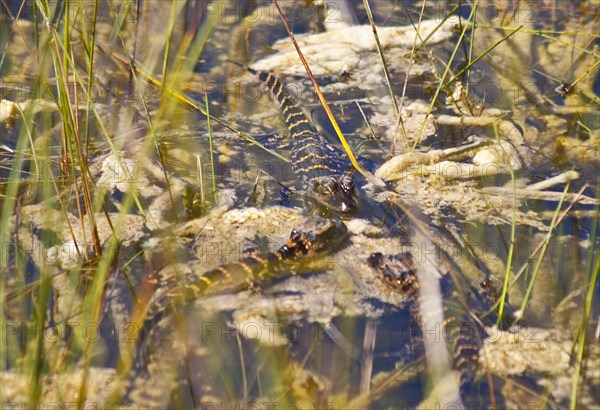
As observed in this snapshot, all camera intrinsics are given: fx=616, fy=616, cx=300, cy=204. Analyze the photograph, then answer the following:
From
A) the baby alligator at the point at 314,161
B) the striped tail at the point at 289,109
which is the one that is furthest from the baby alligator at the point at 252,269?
the striped tail at the point at 289,109

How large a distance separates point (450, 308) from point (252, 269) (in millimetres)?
1071

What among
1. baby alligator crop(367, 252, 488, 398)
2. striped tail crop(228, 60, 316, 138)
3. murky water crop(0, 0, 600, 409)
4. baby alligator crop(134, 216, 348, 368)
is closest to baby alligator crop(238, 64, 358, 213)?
striped tail crop(228, 60, 316, 138)

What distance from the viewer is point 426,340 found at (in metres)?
3.04

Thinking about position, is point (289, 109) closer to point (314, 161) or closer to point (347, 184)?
point (314, 161)

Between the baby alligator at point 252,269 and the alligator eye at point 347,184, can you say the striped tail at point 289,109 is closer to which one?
the alligator eye at point 347,184

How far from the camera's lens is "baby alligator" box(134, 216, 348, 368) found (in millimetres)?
3066

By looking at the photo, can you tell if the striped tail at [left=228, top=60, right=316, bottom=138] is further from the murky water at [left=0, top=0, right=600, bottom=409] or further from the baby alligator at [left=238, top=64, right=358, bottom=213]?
the murky water at [left=0, top=0, right=600, bottom=409]

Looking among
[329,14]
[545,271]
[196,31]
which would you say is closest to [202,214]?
[545,271]

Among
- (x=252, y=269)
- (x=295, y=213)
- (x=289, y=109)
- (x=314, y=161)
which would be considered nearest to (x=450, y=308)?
(x=252, y=269)

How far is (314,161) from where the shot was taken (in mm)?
4605

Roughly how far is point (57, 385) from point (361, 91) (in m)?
3.45

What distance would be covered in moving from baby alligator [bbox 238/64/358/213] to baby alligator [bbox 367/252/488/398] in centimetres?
71

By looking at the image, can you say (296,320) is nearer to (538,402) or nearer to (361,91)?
(538,402)

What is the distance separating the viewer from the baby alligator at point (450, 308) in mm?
2947
